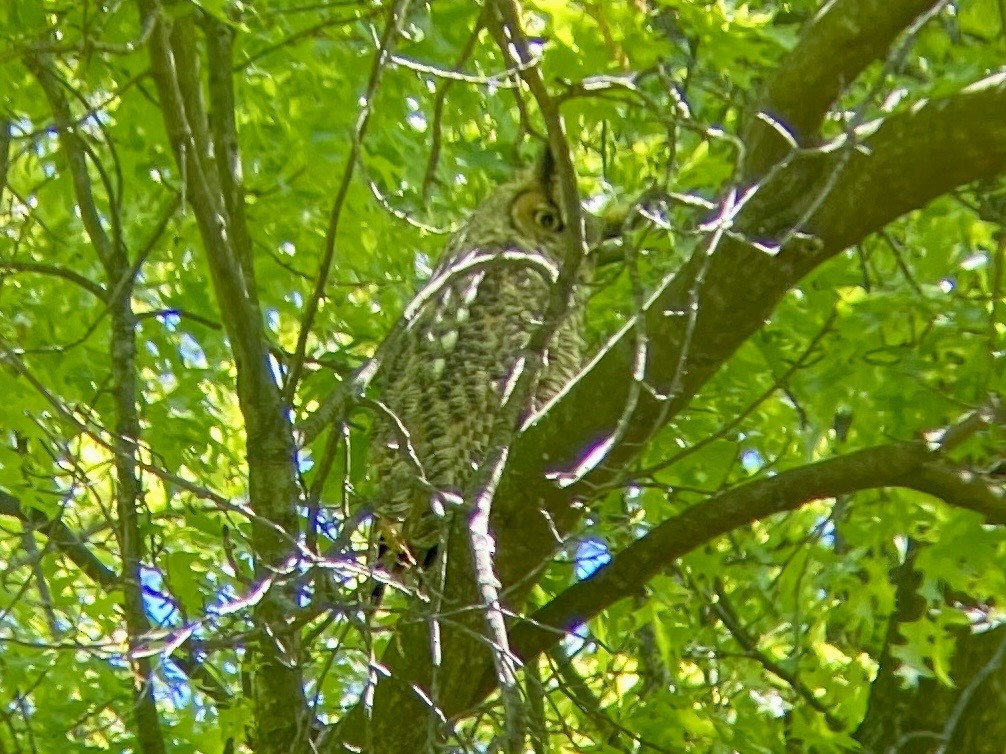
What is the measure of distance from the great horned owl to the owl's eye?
0.11 m

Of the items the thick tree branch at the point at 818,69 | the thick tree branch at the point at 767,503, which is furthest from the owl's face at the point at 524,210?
the thick tree branch at the point at 818,69

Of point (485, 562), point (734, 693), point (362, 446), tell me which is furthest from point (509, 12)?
point (734, 693)

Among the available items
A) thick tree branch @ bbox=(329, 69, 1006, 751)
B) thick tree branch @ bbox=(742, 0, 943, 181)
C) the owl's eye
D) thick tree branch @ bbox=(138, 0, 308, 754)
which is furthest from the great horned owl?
thick tree branch @ bbox=(742, 0, 943, 181)

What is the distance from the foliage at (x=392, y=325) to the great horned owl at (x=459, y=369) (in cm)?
11

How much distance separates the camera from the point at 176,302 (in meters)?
3.70

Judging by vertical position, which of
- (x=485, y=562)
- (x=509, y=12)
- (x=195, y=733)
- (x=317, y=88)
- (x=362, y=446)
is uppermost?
(x=317, y=88)

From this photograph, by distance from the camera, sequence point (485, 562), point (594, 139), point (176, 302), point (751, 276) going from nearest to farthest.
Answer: point (485, 562)
point (751, 276)
point (176, 302)
point (594, 139)

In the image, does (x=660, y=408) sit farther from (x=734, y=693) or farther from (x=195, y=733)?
(x=195, y=733)

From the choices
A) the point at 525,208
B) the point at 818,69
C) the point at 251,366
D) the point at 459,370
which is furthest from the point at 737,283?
the point at 525,208

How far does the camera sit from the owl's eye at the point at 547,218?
4.34m

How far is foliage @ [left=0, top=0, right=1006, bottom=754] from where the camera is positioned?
8.89ft

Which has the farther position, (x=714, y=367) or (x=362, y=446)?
(x=362, y=446)

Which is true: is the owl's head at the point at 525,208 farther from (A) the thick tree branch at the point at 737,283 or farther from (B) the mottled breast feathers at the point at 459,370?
(A) the thick tree branch at the point at 737,283

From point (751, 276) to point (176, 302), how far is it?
1809 millimetres
